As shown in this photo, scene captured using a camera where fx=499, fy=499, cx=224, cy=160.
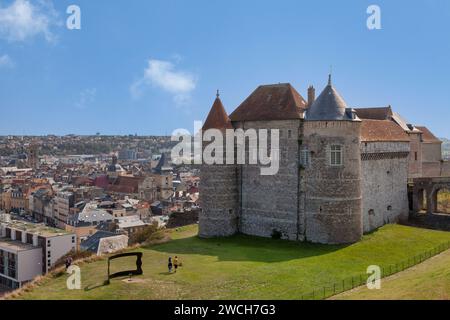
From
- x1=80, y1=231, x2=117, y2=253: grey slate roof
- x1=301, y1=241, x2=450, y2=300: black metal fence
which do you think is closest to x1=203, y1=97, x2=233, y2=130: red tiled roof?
x1=301, y1=241, x2=450, y2=300: black metal fence

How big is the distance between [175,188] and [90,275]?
111298 millimetres

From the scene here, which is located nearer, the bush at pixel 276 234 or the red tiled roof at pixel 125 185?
the bush at pixel 276 234

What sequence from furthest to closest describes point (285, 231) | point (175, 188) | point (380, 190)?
point (175, 188) < point (380, 190) < point (285, 231)

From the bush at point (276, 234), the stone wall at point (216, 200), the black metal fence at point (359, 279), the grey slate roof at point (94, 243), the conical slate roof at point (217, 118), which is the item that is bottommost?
the grey slate roof at point (94, 243)

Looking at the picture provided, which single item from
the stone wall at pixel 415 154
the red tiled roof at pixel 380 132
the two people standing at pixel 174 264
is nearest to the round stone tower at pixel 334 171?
the red tiled roof at pixel 380 132

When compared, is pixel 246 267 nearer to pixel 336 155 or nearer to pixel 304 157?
pixel 304 157

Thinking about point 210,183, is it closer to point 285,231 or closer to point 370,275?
point 285,231

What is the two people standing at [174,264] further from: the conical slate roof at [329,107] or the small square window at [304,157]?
the conical slate roof at [329,107]

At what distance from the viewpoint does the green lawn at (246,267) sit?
Answer: 2439cm

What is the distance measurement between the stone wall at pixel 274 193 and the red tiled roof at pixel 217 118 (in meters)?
1.12

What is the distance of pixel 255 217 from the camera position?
38.5 metres
